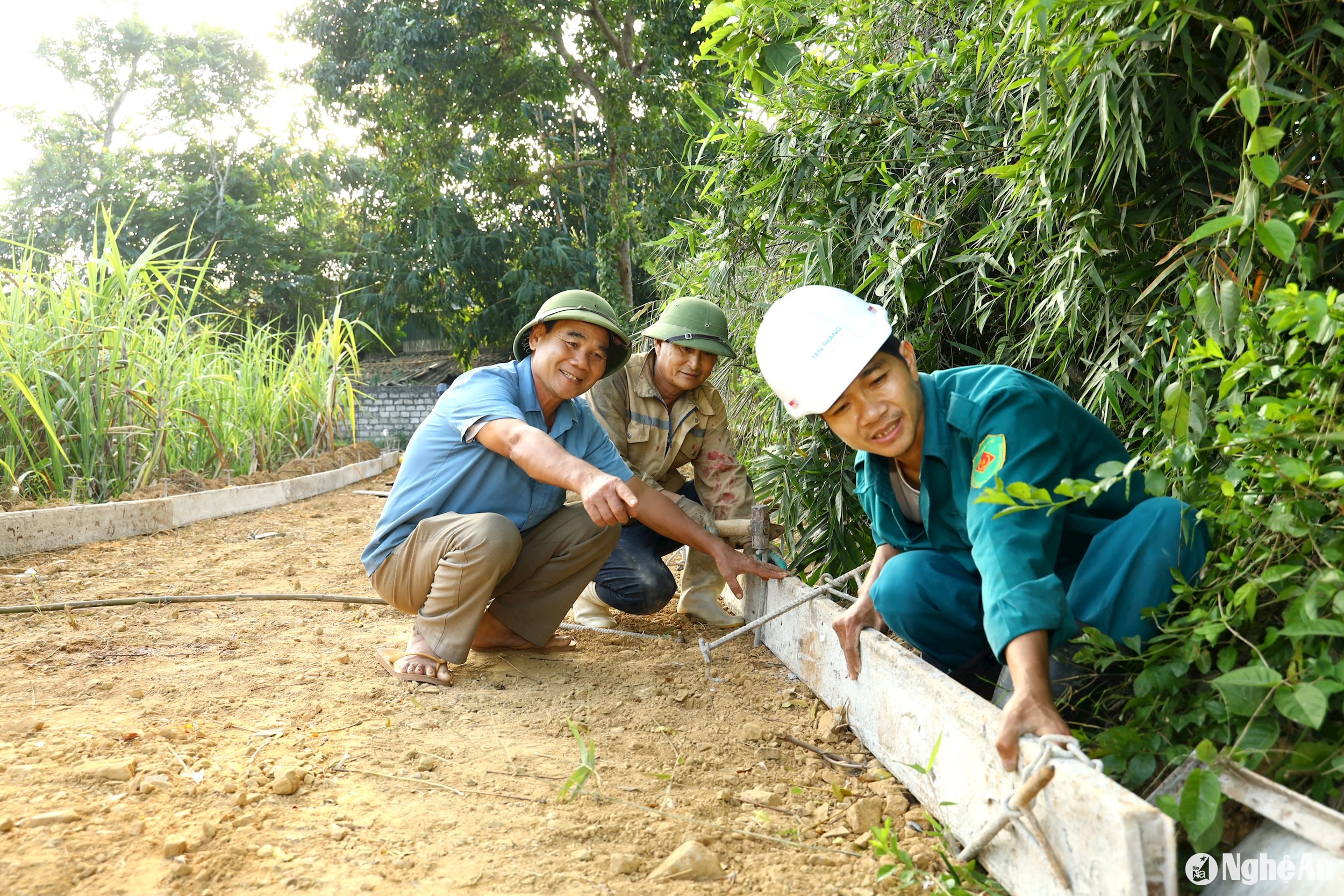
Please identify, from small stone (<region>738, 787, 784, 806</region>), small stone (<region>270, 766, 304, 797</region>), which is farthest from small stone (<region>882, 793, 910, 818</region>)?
small stone (<region>270, 766, 304, 797</region>)

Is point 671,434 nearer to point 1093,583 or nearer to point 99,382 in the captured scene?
point 1093,583

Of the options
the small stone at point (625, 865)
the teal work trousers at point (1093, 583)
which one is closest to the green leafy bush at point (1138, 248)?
the teal work trousers at point (1093, 583)

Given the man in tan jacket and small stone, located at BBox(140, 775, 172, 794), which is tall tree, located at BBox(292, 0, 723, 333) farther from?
small stone, located at BBox(140, 775, 172, 794)

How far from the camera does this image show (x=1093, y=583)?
79.4 inches

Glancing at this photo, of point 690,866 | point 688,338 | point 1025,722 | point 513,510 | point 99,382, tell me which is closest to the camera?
point 1025,722

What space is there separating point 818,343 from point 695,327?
65.7 inches

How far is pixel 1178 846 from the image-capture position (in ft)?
5.27

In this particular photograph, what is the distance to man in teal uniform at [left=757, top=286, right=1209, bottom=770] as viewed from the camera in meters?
1.71

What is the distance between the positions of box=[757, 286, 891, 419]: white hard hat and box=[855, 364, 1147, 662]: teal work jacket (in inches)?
8.5

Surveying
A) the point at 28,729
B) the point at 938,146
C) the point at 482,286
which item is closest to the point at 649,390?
the point at 938,146

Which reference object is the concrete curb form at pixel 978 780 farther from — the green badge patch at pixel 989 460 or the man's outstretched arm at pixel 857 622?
the green badge patch at pixel 989 460

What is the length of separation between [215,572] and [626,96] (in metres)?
9.87

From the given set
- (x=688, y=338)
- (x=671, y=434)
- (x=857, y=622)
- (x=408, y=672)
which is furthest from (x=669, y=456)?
(x=857, y=622)

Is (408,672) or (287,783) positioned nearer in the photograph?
(287,783)
